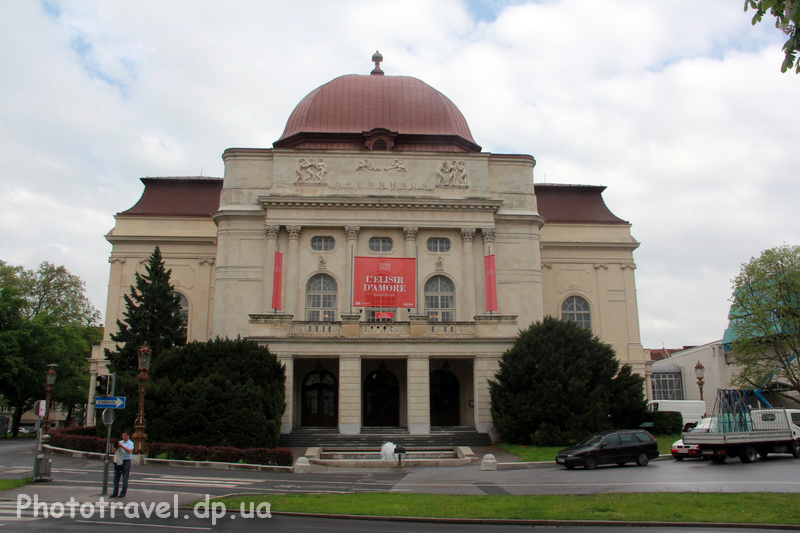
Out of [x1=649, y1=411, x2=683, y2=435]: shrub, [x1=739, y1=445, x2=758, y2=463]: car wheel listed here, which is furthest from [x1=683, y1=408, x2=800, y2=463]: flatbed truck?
[x1=649, y1=411, x2=683, y2=435]: shrub

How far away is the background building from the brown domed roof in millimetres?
106

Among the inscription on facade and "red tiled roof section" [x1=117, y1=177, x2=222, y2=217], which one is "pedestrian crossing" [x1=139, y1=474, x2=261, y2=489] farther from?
"red tiled roof section" [x1=117, y1=177, x2=222, y2=217]

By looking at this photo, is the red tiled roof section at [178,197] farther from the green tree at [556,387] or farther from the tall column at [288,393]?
the green tree at [556,387]

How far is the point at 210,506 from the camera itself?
13781mm

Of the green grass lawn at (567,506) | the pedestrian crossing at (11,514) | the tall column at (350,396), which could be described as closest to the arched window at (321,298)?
the tall column at (350,396)

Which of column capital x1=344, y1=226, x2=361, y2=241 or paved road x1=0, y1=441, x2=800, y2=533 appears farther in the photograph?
column capital x1=344, y1=226, x2=361, y2=241

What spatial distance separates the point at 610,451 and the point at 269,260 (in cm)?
2394

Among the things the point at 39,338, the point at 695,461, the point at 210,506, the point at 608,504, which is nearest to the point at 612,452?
the point at 695,461

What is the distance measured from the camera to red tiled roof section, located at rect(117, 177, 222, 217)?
162 ft

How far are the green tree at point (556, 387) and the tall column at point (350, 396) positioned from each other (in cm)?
671

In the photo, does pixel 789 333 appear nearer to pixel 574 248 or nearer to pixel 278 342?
pixel 574 248

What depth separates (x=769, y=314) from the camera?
43.1 metres

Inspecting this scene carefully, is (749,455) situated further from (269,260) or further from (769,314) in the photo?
(269,260)

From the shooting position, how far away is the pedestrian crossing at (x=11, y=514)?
1239 centimetres
